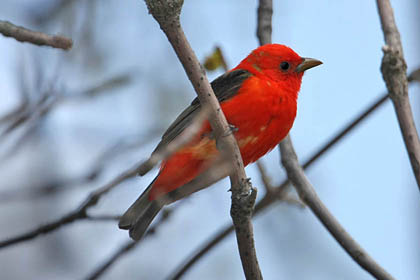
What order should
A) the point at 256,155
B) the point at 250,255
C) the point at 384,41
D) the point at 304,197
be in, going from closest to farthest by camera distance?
the point at 250,255, the point at 384,41, the point at 304,197, the point at 256,155

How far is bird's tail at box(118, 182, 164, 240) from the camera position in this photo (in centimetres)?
432

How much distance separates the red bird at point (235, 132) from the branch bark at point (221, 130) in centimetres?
100

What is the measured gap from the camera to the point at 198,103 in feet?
15.7

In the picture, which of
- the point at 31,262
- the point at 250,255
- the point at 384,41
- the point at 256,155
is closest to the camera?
the point at 250,255

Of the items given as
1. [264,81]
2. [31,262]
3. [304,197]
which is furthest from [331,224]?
[31,262]

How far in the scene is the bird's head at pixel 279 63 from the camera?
5.18m

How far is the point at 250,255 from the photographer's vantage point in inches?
127

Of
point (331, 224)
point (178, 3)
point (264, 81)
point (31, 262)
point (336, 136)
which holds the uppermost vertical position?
point (178, 3)

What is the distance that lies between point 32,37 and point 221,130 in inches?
45.0

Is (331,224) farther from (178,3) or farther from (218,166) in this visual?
(178,3)

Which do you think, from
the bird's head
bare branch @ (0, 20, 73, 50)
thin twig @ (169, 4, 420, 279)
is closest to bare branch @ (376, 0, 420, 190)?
thin twig @ (169, 4, 420, 279)

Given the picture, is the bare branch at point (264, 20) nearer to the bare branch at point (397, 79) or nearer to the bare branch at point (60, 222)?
the bare branch at point (397, 79)

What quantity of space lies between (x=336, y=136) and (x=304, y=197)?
48cm

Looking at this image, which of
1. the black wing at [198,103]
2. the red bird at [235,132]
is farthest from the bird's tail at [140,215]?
the black wing at [198,103]
